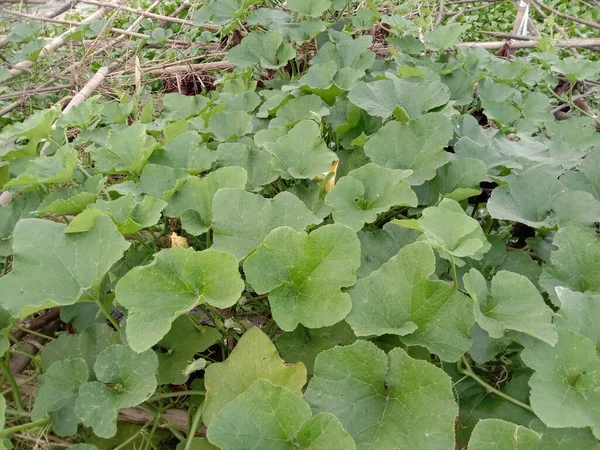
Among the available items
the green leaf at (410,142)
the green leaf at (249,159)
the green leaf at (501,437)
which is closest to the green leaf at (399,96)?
the green leaf at (410,142)

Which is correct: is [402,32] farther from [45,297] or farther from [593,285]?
[45,297]

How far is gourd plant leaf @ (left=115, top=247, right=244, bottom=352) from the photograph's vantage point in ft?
2.76

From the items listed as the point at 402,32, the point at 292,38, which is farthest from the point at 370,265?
the point at 402,32

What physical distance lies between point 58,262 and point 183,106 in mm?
879

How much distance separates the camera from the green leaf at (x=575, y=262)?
925mm

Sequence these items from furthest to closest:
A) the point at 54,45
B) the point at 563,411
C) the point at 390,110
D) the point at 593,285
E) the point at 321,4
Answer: the point at 54,45
the point at 321,4
the point at 390,110
the point at 593,285
the point at 563,411

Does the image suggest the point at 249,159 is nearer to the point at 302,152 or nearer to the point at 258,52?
the point at 302,152

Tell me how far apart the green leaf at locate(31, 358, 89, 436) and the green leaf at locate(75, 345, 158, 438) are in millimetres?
60

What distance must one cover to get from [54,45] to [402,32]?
191 cm

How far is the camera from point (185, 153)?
1.26m

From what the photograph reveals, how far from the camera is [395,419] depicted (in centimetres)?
77

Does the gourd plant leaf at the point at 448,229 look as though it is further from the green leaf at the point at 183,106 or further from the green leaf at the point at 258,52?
the green leaf at the point at 258,52

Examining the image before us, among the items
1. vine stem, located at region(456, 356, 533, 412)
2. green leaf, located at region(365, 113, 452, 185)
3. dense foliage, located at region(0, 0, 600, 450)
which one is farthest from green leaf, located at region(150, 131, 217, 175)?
vine stem, located at region(456, 356, 533, 412)

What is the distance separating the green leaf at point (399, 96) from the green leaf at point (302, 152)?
219 millimetres
